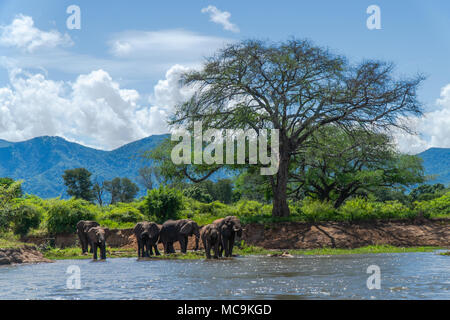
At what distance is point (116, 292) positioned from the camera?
14547mm

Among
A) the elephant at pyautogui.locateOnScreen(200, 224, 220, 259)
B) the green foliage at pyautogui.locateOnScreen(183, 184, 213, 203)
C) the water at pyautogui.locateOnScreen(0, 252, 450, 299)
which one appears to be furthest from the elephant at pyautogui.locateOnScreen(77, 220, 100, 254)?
the green foliage at pyautogui.locateOnScreen(183, 184, 213, 203)

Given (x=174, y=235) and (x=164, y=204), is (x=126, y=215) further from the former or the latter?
(x=174, y=235)

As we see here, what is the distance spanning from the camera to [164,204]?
128 feet

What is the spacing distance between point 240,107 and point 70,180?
102 m

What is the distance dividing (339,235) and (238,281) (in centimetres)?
1878

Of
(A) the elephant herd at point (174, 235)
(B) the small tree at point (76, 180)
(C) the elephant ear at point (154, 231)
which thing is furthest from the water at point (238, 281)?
(B) the small tree at point (76, 180)

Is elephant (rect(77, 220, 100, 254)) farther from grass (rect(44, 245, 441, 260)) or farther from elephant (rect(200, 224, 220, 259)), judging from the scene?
elephant (rect(200, 224, 220, 259))

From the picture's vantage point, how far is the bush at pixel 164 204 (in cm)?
3894

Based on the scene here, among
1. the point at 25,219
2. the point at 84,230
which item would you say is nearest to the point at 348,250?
the point at 84,230

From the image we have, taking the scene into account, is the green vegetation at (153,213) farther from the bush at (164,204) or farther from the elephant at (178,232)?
the elephant at (178,232)

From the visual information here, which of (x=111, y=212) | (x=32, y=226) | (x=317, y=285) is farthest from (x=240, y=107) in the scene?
(x=317, y=285)

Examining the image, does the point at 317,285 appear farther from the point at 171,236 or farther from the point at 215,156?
the point at 215,156

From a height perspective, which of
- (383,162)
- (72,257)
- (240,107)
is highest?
(240,107)

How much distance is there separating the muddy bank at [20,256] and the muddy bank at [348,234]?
13.1 meters
